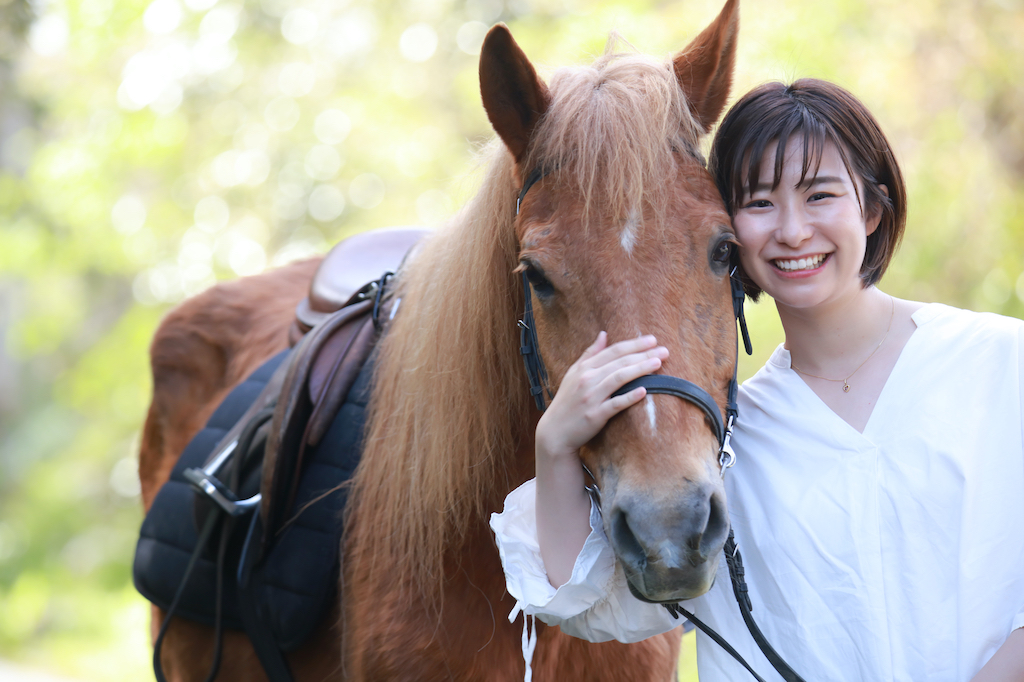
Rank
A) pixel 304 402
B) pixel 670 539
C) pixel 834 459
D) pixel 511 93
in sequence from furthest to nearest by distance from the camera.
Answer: pixel 304 402 < pixel 511 93 < pixel 834 459 < pixel 670 539

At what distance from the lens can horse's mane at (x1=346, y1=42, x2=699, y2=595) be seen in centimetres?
137

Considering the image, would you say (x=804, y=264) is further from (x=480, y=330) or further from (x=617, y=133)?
(x=480, y=330)

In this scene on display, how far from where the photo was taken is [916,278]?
4.89 meters

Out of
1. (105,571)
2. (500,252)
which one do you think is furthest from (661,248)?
(105,571)

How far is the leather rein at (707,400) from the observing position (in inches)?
46.3

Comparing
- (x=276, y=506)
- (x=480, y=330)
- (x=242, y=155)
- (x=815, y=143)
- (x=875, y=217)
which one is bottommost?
(x=276, y=506)

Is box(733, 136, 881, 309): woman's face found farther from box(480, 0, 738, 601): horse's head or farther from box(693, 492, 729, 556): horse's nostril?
box(693, 492, 729, 556): horse's nostril

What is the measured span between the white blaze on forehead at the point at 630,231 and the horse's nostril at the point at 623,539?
45 cm

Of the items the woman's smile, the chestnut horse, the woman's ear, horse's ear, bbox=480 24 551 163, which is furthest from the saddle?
the woman's ear

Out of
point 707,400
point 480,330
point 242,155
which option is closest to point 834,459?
point 707,400

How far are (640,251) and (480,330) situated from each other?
0.43 metres

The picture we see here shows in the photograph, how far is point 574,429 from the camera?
120 centimetres

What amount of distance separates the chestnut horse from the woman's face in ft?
0.27

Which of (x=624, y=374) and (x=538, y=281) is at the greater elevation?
(x=538, y=281)
